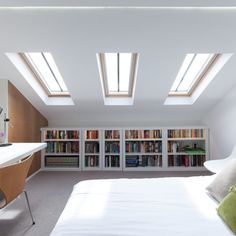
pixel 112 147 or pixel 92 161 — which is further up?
pixel 112 147

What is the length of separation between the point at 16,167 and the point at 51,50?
4.69ft

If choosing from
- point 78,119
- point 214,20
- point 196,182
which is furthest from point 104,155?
point 214,20

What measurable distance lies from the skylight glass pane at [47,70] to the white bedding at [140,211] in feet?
7.19

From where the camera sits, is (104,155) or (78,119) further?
(78,119)

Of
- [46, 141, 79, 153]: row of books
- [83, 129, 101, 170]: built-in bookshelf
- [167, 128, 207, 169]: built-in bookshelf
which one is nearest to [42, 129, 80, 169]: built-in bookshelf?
[46, 141, 79, 153]: row of books

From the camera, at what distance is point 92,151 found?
462 cm

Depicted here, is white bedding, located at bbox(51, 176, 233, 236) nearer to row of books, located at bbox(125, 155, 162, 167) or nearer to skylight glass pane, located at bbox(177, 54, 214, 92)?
skylight glass pane, located at bbox(177, 54, 214, 92)

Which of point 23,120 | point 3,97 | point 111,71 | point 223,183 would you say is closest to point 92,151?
point 23,120

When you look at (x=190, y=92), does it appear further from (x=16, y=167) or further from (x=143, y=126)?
(x=16, y=167)

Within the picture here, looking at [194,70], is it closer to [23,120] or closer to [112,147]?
[112,147]

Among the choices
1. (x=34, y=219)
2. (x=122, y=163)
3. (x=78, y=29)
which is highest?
(x=78, y=29)

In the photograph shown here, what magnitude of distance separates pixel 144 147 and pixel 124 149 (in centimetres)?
42

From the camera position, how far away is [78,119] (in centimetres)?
489

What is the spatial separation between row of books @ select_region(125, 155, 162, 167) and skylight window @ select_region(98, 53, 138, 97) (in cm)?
132
